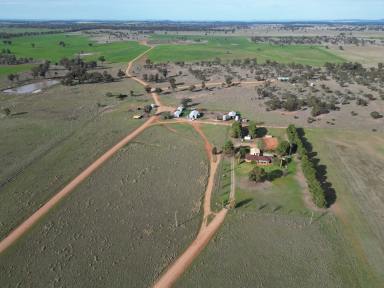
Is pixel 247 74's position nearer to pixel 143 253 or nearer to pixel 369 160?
pixel 369 160

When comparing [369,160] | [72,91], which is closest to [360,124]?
[369,160]

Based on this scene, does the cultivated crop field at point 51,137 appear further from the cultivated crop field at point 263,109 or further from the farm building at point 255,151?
the farm building at point 255,151

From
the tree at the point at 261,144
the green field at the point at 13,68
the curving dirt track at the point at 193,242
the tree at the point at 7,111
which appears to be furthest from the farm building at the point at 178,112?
the green field at the point at 13,68

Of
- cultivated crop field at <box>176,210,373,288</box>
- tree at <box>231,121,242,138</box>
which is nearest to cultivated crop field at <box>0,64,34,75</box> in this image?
tree at <box>231,121,242,138</box>

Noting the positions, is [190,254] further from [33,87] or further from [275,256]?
[33,87]

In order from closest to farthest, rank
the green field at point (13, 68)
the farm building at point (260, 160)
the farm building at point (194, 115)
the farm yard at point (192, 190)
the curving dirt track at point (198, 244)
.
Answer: the curving dirt track at point (198, 244), the farm yard at point (192, 190), the farm building at point (260, 160), the farm building at point (194, 115), the green field at point (13, 68)
